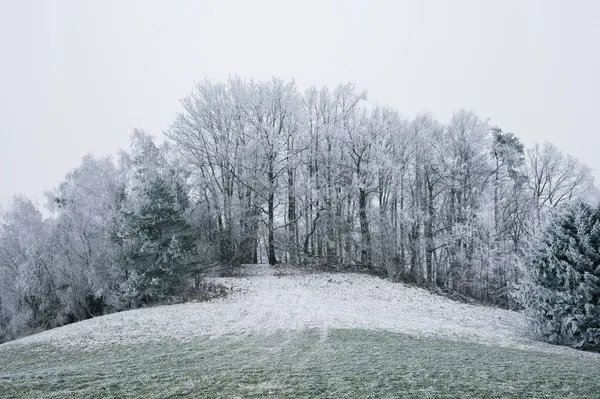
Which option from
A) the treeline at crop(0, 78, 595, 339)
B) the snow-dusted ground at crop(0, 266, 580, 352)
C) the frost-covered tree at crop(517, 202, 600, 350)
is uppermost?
the treeline at crop(0, 78, 595, 339)

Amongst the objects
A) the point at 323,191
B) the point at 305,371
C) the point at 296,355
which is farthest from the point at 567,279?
the point at 323,191

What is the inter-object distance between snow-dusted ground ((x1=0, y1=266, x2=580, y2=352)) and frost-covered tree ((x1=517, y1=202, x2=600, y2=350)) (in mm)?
1340

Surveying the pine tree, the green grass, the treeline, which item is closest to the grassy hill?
the green grass

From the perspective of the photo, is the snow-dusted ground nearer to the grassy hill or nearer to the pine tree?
the grassy hill

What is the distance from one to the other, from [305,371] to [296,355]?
7.05ft

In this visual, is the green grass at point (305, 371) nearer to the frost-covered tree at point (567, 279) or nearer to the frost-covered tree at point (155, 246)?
the frost-covered tree at point (567, 279)

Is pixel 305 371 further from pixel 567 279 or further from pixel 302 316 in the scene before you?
pixel 567 279

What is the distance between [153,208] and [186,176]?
9.56 metres

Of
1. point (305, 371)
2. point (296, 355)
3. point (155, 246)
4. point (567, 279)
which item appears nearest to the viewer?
point (305, 371)

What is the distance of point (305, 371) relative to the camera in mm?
8125

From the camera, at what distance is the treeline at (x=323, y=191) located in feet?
87.8

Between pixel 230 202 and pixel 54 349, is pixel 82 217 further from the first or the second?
pixel 54 349

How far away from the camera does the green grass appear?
677cm

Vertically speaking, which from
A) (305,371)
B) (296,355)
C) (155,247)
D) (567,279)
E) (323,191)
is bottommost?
(296,355)
